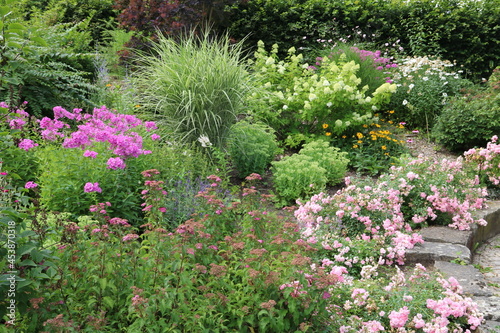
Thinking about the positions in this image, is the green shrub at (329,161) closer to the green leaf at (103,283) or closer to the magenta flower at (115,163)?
the magenta flower at (115,163)

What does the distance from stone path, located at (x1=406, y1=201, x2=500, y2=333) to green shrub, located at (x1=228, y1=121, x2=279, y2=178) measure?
199 cm

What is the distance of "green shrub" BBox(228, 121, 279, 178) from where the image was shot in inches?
225

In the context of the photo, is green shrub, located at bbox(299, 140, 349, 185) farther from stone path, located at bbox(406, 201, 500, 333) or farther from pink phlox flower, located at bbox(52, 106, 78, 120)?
pink phlox flower, located at bbox(52, 106, 78, 120)

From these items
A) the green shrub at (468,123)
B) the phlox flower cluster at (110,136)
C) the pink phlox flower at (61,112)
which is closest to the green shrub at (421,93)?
the green shrub at (468,123)

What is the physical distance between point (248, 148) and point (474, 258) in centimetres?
260

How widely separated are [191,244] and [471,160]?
4.14 m

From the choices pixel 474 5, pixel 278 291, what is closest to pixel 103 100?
pixel 278 291

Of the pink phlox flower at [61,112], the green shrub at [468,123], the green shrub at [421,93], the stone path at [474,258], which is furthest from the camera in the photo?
the green shrub at [421,93]

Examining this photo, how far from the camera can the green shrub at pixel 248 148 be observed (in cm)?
573

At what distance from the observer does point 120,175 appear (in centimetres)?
416

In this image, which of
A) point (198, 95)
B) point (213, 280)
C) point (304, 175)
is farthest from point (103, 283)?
point (198, 95)

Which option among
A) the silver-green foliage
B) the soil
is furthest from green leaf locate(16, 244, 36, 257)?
the soil

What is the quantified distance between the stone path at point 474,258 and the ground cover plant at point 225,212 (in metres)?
0.15

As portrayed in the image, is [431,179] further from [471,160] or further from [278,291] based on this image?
[278,291]
